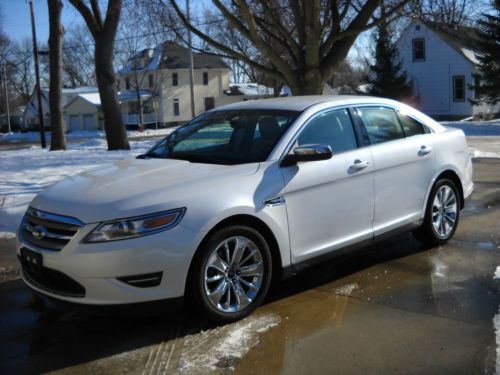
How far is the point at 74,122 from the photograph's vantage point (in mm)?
65312

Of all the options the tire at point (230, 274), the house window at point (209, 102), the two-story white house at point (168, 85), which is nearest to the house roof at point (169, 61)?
the two-story white house at point (168, 85)

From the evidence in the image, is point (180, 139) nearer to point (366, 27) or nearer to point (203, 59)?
point (366, 27)

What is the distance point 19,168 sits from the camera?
12859 millimetres

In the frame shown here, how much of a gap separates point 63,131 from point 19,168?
9.54 m

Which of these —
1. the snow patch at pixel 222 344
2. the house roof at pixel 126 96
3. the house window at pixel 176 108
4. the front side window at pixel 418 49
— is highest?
the front side window at pixel 418 49

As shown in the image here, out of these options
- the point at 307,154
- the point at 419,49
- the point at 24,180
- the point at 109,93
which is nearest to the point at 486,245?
the point at 307,154

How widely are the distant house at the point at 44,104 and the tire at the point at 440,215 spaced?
208 ft

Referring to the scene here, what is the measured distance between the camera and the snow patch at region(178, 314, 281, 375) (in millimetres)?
3607

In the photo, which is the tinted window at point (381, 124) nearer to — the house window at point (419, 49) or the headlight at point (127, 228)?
the headlight at point (127, 228)

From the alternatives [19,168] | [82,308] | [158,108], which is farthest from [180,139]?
[158,108]

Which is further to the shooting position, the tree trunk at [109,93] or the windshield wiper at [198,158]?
the tree trunk at [109,93]

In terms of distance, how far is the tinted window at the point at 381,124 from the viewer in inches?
212

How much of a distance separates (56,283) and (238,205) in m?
1.36

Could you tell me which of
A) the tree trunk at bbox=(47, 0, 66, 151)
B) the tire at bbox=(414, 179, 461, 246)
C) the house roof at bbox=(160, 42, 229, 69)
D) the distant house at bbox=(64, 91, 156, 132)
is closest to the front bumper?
the tire at bbox=(414, 179, 461, 246)
